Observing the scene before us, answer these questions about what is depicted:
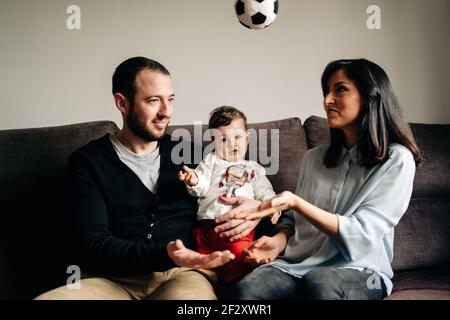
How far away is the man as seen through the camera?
1.41 metres

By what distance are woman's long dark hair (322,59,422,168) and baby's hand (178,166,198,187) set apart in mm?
595

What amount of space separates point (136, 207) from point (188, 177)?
0.71 ft

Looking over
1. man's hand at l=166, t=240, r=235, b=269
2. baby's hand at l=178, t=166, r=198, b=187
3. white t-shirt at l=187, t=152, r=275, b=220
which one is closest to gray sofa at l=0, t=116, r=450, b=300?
white t-shirt at l=187, t=152, r=275, b=220

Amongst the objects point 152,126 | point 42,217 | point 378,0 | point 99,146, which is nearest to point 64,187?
point 42,217

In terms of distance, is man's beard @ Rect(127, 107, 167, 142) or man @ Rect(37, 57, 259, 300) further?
man's beard @ Rect(127, 107, 167, 142)

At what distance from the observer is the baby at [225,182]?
1.58 metres

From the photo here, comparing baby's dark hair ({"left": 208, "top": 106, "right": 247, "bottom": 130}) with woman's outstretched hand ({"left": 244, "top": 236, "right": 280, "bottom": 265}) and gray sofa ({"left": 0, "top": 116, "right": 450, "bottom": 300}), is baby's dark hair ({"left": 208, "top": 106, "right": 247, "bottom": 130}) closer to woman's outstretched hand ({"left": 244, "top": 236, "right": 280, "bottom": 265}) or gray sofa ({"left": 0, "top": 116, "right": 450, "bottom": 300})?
gray sofa ({"left": 0, "top": 116, "right": 450, "bottom": 300})

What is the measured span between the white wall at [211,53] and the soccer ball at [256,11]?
714 millimetres

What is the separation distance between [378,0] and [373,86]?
1.27 meters

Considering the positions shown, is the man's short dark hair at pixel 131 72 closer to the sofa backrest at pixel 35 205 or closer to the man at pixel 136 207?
the man at pixel 136 207

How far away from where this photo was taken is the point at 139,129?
65.3 inches

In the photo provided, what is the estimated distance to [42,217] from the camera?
1825 mm

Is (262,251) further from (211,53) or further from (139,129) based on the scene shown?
(211,53)
